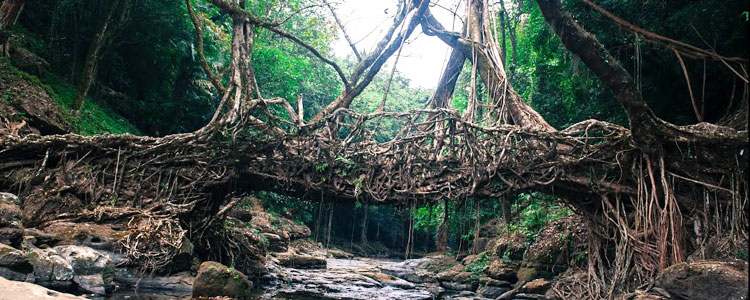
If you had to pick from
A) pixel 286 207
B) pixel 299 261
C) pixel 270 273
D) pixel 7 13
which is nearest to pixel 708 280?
pixel 270 273

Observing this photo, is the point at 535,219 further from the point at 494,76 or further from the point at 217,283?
the point at 217,283

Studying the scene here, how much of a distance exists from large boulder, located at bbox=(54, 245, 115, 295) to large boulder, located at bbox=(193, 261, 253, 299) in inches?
45.9

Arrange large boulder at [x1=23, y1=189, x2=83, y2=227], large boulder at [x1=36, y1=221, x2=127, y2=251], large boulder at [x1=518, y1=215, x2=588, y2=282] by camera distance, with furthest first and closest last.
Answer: large boulder at [x1=518, y1=215, x2=588, y2=282] < large boulder at [x1=23, y1=189, x2=83, y2=227] < large boulder at [x1=36, y1=221, x2=127, y2=251]

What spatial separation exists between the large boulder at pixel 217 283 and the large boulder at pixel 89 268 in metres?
1.17

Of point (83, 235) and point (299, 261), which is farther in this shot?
point (299, 261)

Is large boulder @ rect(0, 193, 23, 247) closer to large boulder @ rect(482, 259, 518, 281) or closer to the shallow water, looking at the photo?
the shallow water

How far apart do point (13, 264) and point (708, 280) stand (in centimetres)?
741

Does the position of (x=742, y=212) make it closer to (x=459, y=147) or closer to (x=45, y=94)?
(x=459, y=147)

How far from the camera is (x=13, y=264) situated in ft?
17.0

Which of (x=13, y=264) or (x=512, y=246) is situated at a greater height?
(x=13, y=264)

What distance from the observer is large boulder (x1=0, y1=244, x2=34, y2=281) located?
5.09 meters

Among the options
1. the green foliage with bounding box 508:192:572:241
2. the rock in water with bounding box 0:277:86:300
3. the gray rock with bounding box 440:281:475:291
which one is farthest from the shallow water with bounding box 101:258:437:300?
the green foliage with bounding box 508:192:572:241

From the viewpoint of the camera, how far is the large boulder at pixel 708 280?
17.1 ft

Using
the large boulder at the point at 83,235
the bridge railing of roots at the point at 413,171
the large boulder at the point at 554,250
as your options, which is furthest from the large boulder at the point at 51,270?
the large boulder at the point at 554,250
